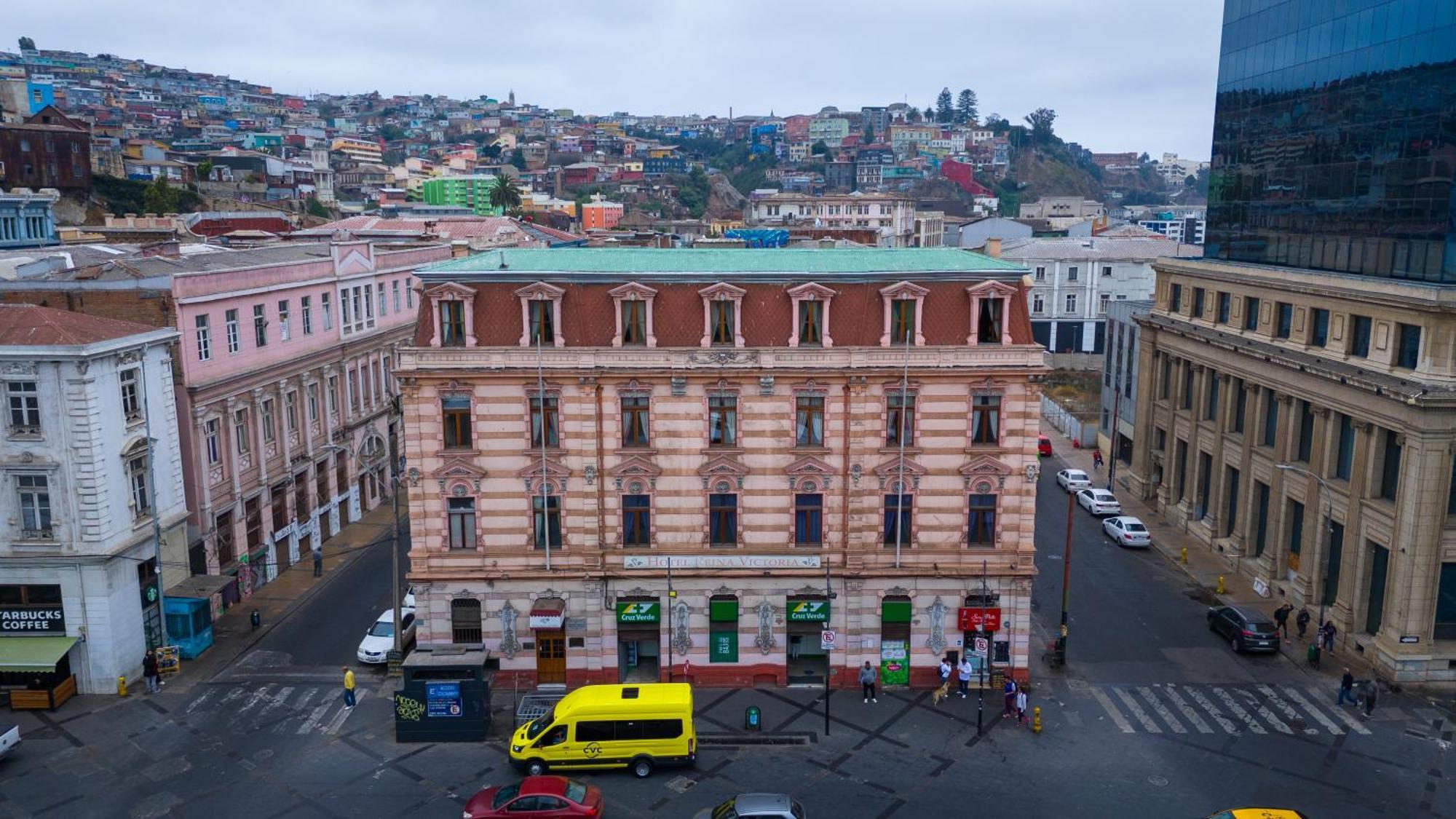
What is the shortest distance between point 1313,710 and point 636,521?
88.2 ft

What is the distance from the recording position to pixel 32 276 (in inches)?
1834

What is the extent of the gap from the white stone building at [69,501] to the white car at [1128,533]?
50.0 meters

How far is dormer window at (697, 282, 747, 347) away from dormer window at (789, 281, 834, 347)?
204cm

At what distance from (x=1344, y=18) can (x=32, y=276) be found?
63.7m

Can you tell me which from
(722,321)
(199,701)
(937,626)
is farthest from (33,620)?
(937,626)

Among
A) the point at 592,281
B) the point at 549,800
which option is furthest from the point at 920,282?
the point at 549,800

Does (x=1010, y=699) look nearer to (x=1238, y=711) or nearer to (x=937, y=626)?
(x=937, y=626)

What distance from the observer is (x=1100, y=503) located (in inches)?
2478

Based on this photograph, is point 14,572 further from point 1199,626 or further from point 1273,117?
point 1273,117

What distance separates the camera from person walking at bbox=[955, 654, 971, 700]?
38.6 meters

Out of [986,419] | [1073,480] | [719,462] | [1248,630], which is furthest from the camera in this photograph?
[1073,480]

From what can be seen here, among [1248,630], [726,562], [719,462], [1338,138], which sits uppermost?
[1338,138]

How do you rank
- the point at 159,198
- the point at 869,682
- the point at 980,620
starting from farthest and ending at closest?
the point at 159,198, the point at 980,620, the point at 869,682

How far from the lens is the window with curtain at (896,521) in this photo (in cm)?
3850
